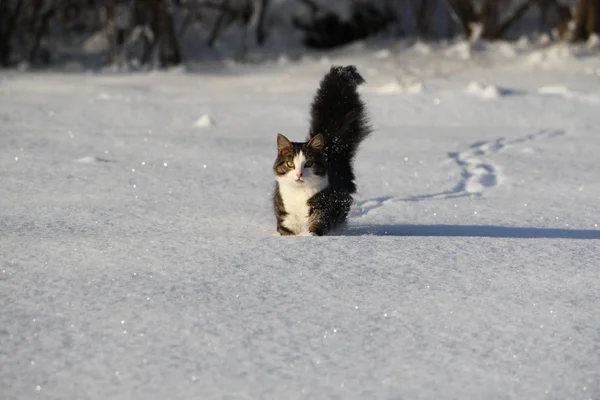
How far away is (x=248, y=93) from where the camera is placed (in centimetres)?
896

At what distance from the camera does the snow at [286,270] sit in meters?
2.48

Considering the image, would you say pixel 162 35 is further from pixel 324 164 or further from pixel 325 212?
pixel 325 212

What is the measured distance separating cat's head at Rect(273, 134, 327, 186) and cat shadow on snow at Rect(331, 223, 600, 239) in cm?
29

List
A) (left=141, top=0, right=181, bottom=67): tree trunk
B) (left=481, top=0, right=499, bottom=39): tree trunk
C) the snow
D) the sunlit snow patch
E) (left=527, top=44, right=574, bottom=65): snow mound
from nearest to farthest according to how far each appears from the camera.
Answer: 1. the snow
2. the sunlit snow patch
3. (left=527, top=44, right=574, bottom=65): snow mound
4. (left=141, top=0, right=181, bottom=67): tree trunk
5. (left=481, top=0, right=499, bottom=39): tree trunk

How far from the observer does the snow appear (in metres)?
2.48

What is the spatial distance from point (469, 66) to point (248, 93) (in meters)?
2.90

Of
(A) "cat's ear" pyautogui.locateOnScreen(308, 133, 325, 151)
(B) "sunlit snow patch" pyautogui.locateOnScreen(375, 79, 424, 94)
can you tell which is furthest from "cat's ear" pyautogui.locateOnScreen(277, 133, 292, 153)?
(B) "sunlit snow patch" pyautogui.locateOnScreen(375, 79, 424, 94)

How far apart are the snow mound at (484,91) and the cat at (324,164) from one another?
362 cm

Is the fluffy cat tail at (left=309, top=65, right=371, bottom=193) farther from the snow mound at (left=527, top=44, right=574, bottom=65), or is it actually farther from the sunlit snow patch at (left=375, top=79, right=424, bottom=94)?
the snow mound at (left=527, top=44, right=574, bottom=65)

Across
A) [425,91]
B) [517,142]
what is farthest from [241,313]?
[425,91]

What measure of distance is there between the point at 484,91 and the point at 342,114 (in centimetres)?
379

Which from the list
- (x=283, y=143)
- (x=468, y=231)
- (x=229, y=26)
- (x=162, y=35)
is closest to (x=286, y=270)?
(x=283, y=143)

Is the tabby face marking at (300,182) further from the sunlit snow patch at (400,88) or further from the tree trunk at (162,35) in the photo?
the tree trunk at (162,35)

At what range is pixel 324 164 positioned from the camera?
167 inches
